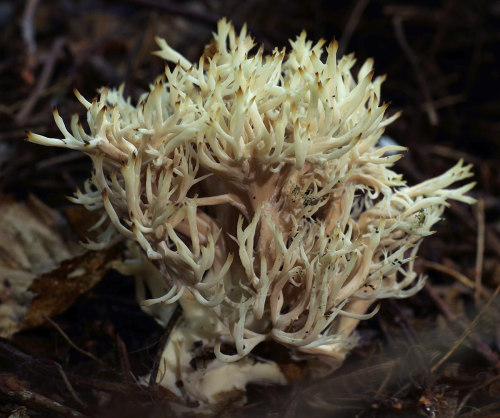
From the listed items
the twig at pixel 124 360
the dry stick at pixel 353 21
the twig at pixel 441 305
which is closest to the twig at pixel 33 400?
the twig at pixel 124 360

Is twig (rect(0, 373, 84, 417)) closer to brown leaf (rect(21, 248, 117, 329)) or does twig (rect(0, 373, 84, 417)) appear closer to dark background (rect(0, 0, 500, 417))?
dark background (rect(0, 0, 500, 417))

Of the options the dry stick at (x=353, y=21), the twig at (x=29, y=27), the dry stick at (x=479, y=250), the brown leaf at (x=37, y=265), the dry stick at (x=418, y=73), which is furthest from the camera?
the dry stick at (x=353, y=21)

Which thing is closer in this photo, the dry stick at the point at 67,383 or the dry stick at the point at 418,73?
the dry stick at the point at 67,383

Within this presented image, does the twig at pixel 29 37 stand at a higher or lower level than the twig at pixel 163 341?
higher

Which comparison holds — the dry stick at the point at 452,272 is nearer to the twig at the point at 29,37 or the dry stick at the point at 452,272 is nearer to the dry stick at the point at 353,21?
the dry stick at the point at 353,21

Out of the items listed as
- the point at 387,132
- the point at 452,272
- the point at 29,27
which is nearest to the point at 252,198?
the point at 452,272

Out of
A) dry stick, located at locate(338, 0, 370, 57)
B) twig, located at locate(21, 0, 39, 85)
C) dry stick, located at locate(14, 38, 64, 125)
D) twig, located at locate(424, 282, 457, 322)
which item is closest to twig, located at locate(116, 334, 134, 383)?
twig, located at locate(424, 282, 457, 322)

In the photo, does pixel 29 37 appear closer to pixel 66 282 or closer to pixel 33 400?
pixel 66 282

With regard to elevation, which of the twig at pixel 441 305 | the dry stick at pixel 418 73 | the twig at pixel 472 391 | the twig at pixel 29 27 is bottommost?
the twig at pixel 472 391
